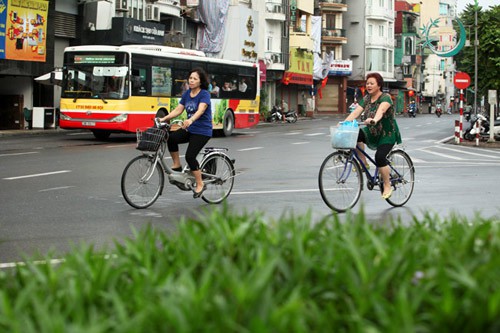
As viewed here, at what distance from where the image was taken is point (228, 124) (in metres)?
35.3

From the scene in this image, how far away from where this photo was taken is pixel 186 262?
427 cm

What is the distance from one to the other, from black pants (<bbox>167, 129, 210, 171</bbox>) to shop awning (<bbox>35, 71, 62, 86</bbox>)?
21.0 m

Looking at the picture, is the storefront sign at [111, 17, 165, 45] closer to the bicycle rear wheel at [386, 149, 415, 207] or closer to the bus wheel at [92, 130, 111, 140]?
the bus wheel at [92, 130, 111, 140]

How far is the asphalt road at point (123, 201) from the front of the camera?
9258mm

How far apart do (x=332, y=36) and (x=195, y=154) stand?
85.7 metres

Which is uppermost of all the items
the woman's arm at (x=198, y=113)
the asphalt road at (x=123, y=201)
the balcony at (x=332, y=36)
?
the balcony at (x=332, y=36)

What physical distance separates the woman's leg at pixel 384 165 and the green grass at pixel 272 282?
6.87m

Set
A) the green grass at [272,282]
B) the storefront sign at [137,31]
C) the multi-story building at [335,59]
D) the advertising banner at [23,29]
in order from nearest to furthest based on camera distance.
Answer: the green grass at [272,282]
the advertising banner at [23,29]
the storefront sign at [137,31]
the multi-story building at [335,59]

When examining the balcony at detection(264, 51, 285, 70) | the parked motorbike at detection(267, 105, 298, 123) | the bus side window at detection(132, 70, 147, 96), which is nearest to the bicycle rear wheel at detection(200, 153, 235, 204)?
the bus side window at detection(132, 70, 147, 96)

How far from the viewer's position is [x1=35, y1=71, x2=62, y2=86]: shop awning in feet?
106

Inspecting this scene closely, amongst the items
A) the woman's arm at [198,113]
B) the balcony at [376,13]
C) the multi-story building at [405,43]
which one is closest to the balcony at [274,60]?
the balcony at [376,13]

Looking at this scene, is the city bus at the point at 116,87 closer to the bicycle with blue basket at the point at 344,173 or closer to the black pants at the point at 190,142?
the black pants at the point at 190,142

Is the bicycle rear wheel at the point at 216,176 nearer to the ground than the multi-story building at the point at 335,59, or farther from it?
nearer to the ground

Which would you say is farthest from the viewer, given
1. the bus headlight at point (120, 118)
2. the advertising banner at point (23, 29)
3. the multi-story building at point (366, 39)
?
the multi-story building at point (366, 39)
